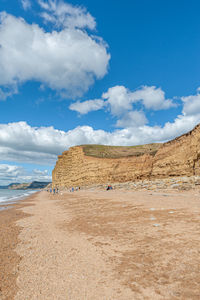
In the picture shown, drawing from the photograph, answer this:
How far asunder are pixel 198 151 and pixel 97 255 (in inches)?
782

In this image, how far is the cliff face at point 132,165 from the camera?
847 inches

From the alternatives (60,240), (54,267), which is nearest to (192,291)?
(54,267)

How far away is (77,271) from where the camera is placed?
358cm

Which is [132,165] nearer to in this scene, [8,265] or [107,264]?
[107,264]

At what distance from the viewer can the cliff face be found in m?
21.5

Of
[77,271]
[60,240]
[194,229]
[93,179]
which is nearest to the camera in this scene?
[77,271]

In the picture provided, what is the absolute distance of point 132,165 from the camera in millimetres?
36219

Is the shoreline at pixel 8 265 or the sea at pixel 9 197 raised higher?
the shoreline at pixel 8 265

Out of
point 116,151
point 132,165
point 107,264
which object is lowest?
point 107,264

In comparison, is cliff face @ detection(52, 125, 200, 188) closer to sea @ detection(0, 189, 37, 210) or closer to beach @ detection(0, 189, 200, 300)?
sea @ detection(0, 189, 37, 210)

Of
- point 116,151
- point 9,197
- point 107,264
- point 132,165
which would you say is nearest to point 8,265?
point 107,264

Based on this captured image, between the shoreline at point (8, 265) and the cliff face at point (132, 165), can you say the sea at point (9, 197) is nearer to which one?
the cliff face at point (132, 165)

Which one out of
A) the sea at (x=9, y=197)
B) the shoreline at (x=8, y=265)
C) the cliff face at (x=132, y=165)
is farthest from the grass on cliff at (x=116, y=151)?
the shoreline at (x=8, y=265)

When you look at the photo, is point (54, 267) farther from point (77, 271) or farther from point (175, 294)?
point (175, 294)
